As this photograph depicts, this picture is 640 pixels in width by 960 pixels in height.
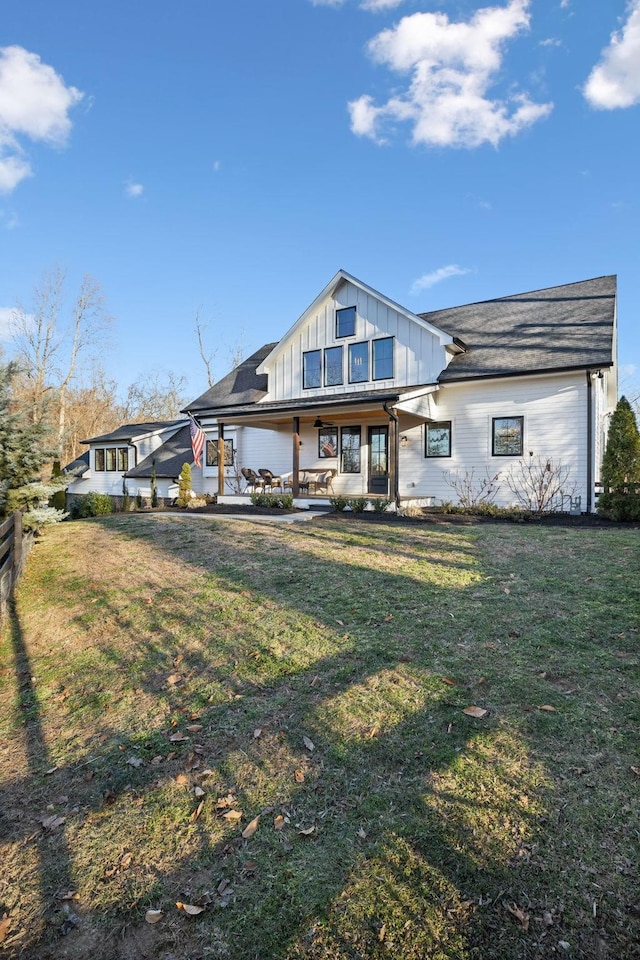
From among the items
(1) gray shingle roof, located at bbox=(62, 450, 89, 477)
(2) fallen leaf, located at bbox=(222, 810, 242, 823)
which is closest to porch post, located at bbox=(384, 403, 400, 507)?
(2) fallen leaf, located at bbox=(222, 810, 242, 823)

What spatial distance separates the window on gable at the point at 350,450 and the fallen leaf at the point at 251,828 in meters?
14.6

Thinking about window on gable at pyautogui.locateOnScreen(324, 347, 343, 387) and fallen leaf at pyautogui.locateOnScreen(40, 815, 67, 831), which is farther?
window on gable at pyautogui.locateOnScreen(324, 347, 343, 387)

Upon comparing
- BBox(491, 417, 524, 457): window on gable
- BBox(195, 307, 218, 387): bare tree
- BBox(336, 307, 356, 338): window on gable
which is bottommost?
BBox(491, 417, 524, 457): window on gable

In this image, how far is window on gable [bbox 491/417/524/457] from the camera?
13.8m

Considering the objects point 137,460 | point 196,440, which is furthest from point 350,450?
point 137,460

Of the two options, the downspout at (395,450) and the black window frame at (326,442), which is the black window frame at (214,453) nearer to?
the black window frame at (326,442)

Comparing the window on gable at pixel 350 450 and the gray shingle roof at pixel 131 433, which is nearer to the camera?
the window on gable at pixel 350 450

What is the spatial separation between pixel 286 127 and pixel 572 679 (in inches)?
794

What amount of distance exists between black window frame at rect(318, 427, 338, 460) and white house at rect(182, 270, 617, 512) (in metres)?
0.04

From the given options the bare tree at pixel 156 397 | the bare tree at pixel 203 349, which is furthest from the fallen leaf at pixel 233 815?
the bare tree at pixel 156 397

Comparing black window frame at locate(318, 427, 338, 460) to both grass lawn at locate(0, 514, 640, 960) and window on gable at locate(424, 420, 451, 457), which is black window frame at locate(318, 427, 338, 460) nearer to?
window on gable at locate(424, 420, 451, 457)

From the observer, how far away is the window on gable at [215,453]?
2044cm

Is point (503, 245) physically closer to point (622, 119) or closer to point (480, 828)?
point (622, 119)

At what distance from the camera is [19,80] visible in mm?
12930
